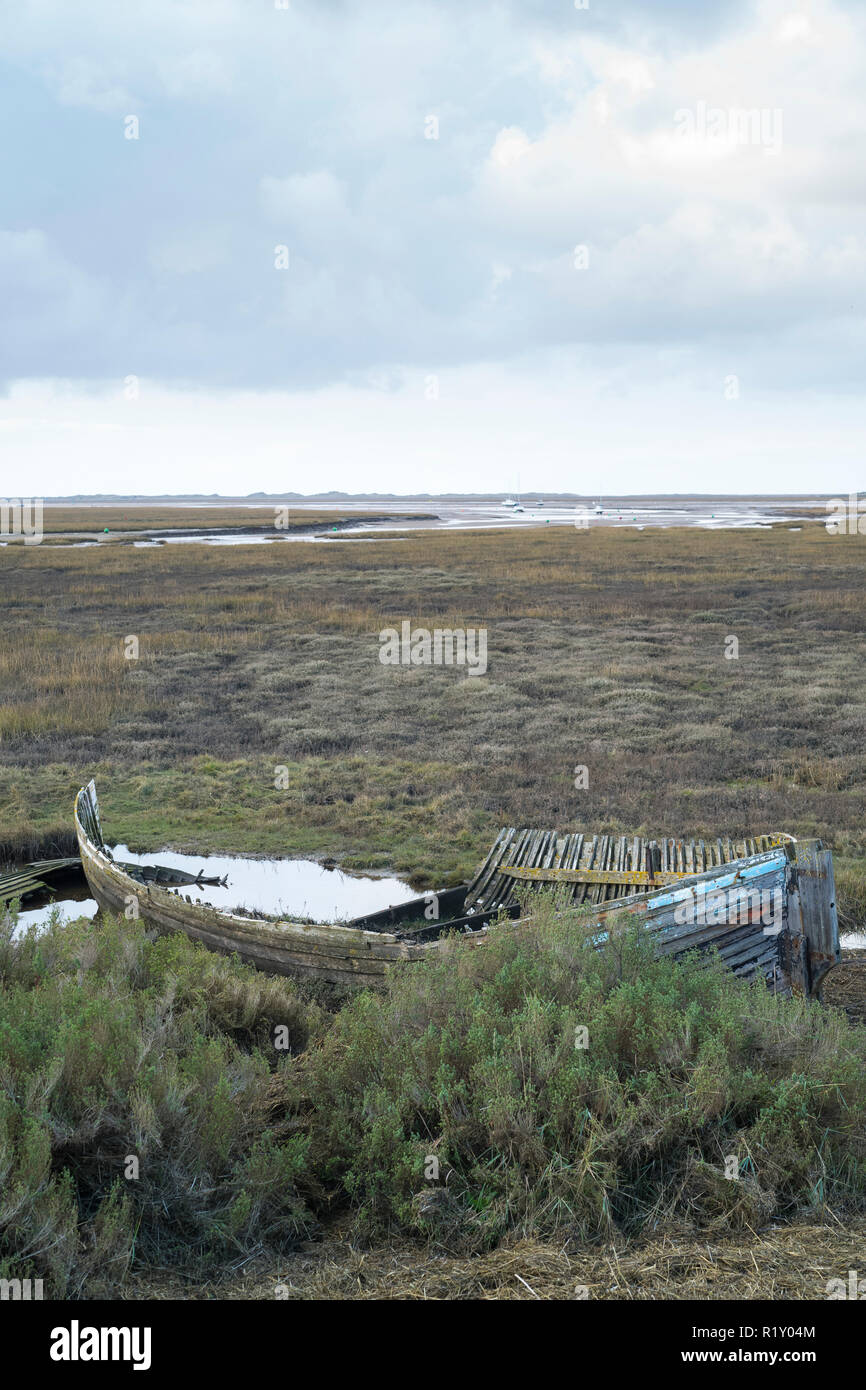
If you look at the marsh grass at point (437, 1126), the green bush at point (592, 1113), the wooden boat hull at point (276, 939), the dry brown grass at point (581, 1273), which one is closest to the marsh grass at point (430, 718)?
the wooden boat hull at point (276, 939)

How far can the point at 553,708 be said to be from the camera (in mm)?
19969

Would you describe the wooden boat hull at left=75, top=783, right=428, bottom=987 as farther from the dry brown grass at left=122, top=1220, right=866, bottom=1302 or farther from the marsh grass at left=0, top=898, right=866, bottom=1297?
the dry brown grass at left=122, top=1220, right=866, bottom=1302

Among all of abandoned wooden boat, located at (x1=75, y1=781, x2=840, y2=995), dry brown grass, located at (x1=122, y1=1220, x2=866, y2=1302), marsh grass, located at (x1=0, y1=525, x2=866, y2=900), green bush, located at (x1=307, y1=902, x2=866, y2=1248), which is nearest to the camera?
dry brown grass, located at (x1=122, y1=1220, x2=866, y2=1302)

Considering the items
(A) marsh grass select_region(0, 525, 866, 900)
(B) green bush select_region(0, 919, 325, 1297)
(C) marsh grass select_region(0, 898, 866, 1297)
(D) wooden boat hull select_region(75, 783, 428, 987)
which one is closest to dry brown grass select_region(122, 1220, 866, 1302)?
(C) marsh grass select_region(0, 898, 866, 1297)

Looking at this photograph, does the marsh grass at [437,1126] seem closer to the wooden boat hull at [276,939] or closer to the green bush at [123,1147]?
the green bush at [123,1147]

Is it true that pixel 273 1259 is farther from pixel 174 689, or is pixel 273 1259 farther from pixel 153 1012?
pixel 174 689

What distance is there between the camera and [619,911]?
6.47 metres

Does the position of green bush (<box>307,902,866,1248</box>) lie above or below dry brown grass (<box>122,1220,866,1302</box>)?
above

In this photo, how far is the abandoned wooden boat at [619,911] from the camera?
6.70 m

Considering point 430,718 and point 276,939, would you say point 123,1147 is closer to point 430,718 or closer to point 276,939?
point 276,939

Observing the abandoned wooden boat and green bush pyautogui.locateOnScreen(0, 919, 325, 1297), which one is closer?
green bush pyautogui.locateOnScreen(0, 919, 325, 1297)

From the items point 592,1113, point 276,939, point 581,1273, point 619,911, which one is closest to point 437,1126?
point 592,1113

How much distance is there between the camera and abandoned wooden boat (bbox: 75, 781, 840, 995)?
6.70 m
